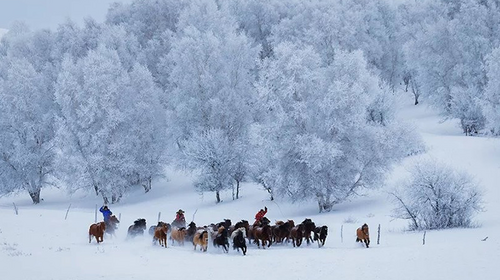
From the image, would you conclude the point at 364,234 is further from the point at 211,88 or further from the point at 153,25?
the point at 153,25

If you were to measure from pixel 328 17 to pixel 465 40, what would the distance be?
46.3ft

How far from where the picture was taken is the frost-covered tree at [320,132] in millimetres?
30656

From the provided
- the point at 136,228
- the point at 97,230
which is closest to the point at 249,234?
the point at 136,228

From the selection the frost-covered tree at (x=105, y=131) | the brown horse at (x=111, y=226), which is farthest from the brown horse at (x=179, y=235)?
the frost-covered tree at (x=105, y=131)

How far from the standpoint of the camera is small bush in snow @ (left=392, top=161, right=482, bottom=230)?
909 inches

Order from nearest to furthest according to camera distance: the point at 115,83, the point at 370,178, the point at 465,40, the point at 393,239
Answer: the point at 393,239
the point at 370,178
the point at 115,83
the point at 465,40

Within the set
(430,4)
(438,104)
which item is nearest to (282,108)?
(438,104)

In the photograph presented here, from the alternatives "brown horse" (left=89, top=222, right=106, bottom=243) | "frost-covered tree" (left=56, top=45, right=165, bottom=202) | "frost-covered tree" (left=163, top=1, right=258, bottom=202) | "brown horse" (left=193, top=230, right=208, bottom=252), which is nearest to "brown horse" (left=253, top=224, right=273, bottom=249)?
"brown horse" (left=193, top=230, right=208, bottom=252)

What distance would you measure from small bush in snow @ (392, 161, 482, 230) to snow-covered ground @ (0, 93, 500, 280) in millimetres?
1012

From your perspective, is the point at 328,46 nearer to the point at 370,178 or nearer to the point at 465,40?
the point at 465,40

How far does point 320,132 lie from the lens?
31.6 m

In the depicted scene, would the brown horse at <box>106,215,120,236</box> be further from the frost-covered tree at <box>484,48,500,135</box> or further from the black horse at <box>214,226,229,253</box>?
the frost-covered tree at <box>484,48,500,135</box>

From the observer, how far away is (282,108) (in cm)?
3162

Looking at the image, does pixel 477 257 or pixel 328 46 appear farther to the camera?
pixel 328 46
